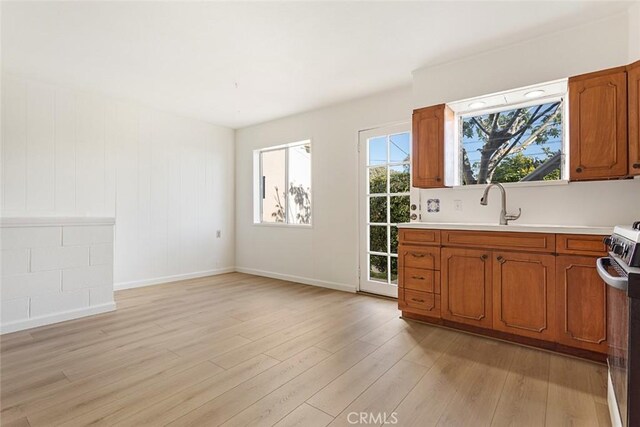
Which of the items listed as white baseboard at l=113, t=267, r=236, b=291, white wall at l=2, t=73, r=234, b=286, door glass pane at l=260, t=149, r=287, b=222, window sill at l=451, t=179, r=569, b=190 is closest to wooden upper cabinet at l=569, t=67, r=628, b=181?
window sill at l=451, t=179, r=569, b=190

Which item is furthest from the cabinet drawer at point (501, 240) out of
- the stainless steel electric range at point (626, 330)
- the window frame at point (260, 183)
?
the window frame at point (260, 183)

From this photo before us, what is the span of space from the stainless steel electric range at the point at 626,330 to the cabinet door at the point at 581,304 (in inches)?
29.0

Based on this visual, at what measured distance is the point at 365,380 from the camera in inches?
75.9

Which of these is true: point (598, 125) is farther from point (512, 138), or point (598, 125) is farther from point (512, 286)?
point (512, 286)

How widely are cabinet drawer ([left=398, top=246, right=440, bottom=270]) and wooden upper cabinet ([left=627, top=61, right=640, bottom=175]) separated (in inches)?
55.8

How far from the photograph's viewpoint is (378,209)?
157 inches

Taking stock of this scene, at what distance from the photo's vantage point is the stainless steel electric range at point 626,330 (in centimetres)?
110

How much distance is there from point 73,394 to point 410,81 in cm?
391

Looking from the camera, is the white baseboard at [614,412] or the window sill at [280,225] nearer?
the white baseboard at [614,412]

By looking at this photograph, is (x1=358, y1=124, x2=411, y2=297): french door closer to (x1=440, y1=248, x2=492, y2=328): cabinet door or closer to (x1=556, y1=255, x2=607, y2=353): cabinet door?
(x1=440, y1=248, x2=492, y2=328): cabinet door

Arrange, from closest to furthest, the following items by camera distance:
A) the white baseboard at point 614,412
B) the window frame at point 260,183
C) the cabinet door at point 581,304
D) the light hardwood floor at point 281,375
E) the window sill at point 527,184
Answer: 1. the white baseboard at point 614,412
2. the light hardwood floor at point 281,375
3. the cabinet door at point 581,304
4. the window sill at point 527,184
5. the window frame at point 260,183

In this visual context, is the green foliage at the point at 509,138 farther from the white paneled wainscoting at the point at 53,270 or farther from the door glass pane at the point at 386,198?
the white paneled wainscoting at the point at 53,270

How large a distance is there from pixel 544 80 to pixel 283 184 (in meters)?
3.62

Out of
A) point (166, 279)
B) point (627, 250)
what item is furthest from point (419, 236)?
point (166, 279)
